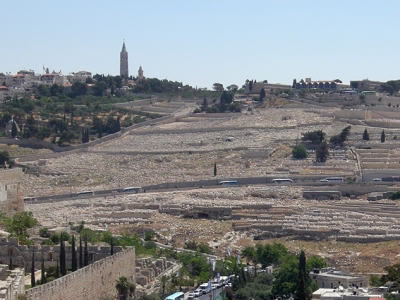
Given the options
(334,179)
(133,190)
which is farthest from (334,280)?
(133,190)

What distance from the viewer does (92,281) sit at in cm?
3169

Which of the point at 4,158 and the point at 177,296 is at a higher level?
the point at 177,296

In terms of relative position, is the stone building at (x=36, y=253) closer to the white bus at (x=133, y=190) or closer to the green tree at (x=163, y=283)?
the green tree at (x=163, y=283)

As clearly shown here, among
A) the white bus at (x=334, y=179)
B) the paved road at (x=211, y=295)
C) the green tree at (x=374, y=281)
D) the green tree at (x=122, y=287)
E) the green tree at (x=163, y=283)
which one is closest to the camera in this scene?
the green tree at (x=122, y=287)

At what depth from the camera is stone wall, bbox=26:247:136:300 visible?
28594 millimetres

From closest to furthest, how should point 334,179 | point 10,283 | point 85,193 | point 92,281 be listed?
point 10,283 → point 92,281 → point 334,179 → point 85,193

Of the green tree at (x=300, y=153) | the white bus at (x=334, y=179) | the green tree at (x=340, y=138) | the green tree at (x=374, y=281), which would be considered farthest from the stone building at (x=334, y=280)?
the green tree at (x=340, y=138)

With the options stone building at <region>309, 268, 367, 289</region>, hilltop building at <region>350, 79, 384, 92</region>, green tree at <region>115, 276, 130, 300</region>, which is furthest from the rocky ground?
hilltop building at <region>350, 79, 384, 92</region>

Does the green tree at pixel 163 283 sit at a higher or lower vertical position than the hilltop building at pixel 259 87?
lower

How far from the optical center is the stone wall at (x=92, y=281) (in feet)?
93.8

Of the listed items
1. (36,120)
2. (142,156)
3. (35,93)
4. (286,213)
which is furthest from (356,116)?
(35,93)

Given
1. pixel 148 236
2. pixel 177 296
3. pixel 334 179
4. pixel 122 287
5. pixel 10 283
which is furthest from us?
pixel 334 179

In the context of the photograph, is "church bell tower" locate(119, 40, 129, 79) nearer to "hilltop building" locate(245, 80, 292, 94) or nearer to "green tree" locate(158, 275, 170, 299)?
"hilltop building" locate(245, 80, 292, 94)

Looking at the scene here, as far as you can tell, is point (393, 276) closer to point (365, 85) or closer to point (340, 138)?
point (340, 138)
